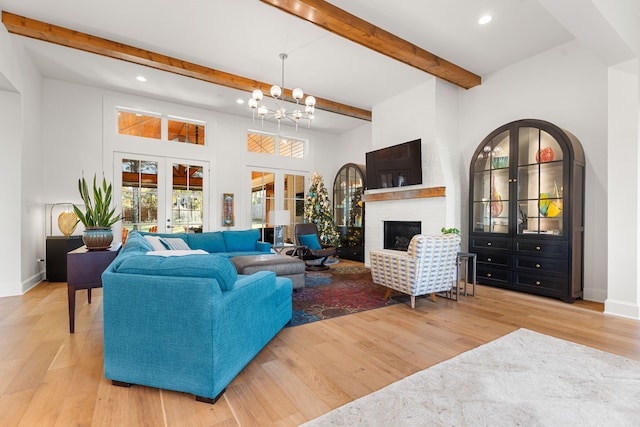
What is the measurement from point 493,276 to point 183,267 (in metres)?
4.43

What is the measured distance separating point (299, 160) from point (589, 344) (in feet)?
21.6

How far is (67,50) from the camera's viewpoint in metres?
4.27

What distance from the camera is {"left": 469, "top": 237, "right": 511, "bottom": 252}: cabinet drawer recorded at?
172 inches

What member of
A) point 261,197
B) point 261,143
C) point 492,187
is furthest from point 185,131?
point 492,187

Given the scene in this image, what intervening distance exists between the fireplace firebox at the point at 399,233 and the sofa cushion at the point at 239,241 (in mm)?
2659

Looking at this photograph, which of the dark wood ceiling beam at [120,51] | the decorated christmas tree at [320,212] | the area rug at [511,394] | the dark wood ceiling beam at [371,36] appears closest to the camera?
the area rug at [511,394]

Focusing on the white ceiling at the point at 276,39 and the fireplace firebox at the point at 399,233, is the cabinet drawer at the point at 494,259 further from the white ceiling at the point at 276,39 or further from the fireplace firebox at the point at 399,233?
the white ceiling at the point at 276,39

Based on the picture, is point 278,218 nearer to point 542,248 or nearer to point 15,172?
point 15,172

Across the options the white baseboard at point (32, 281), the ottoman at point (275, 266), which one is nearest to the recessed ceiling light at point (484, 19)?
the ottoman at point (275, 266)

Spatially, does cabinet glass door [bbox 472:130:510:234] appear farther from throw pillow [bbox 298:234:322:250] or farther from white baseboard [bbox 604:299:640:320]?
throw pillow [bbox 298:234:322:250]

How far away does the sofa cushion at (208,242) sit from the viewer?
5.02 m

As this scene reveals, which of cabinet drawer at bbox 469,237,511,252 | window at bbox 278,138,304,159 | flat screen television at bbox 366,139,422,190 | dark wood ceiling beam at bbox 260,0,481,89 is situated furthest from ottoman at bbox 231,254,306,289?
window at bbox 278,138,304,159

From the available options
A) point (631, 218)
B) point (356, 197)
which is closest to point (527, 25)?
point (631, 218)

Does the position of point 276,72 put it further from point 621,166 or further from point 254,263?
point 621,166
